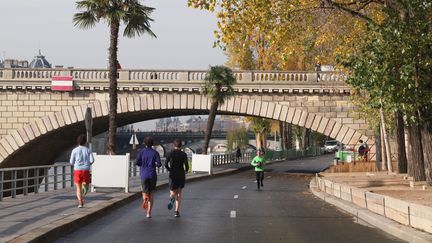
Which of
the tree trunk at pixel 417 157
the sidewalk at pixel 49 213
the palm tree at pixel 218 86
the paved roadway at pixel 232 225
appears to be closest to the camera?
the sidewalk at pixel 49 213

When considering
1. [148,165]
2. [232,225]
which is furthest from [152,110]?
[232,225]

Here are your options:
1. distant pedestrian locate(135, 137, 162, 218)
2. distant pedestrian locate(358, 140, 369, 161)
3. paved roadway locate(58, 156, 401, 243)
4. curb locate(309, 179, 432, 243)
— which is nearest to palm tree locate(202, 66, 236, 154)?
distant pedestrian locate(358, 140, 369, 161)

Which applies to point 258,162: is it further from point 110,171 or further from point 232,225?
point 232,225

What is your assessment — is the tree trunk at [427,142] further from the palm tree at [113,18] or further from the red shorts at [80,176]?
the palm tree at [113,18]

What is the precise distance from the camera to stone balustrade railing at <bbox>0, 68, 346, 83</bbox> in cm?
5131

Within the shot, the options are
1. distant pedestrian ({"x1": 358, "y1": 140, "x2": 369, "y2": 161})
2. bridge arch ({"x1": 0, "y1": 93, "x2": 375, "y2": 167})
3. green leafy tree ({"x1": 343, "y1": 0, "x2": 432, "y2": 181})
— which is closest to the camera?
green leafy tree ({"x1": 343, "y1": 0, "x2": 432, "y2": 181})

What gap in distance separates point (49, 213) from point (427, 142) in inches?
443

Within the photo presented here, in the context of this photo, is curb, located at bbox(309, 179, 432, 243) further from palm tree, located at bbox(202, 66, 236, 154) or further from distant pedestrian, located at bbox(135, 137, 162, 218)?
palm tree, located at bbox(202, 66, 236, 154)

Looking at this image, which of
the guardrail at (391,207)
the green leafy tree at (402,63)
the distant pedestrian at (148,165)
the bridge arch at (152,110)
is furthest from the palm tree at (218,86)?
the distant pedestrian at (148,165)

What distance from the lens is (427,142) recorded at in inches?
830

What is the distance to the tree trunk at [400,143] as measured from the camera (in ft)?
91.8

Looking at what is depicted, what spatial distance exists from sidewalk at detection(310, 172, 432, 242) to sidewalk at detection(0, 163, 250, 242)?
6162 millimetres

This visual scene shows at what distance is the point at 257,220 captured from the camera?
656 inches

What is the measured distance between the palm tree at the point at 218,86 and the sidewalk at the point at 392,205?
24730 mm
